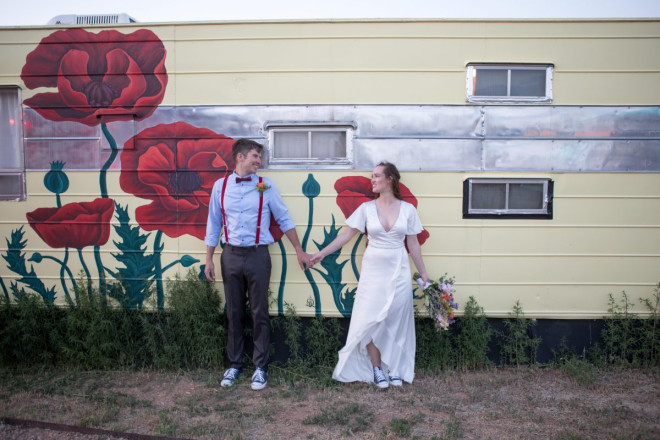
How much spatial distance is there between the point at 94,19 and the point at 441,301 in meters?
3.88

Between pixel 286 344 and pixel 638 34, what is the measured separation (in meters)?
4.02

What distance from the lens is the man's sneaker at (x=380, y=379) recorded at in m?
3.38

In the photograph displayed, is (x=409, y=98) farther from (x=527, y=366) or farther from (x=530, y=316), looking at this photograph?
(x=527, y=366)

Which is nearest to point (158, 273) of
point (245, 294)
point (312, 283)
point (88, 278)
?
point (88, 278)

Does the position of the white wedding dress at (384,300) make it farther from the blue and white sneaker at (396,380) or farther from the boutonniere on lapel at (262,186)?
the boutonniere on lapel at (262,186)

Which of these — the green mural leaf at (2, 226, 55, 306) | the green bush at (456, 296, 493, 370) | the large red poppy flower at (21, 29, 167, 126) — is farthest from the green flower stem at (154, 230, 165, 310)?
the green bush at (456, 296, 493, 370)

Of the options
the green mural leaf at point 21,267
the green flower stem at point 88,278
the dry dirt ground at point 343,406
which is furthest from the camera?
the green mural leaf at point 21,267

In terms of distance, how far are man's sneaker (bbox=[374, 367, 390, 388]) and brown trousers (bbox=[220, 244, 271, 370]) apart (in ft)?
3.03

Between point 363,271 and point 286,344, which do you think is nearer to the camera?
point 363,271

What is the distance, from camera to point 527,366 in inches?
144

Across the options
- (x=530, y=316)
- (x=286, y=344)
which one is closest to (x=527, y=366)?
(x=530, y=316)

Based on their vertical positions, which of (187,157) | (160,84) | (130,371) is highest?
(160,84)

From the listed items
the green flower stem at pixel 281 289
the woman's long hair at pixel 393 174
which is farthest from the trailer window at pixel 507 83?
the green flower stem at pixel 281 289

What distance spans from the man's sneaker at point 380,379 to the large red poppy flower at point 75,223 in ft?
8.64
